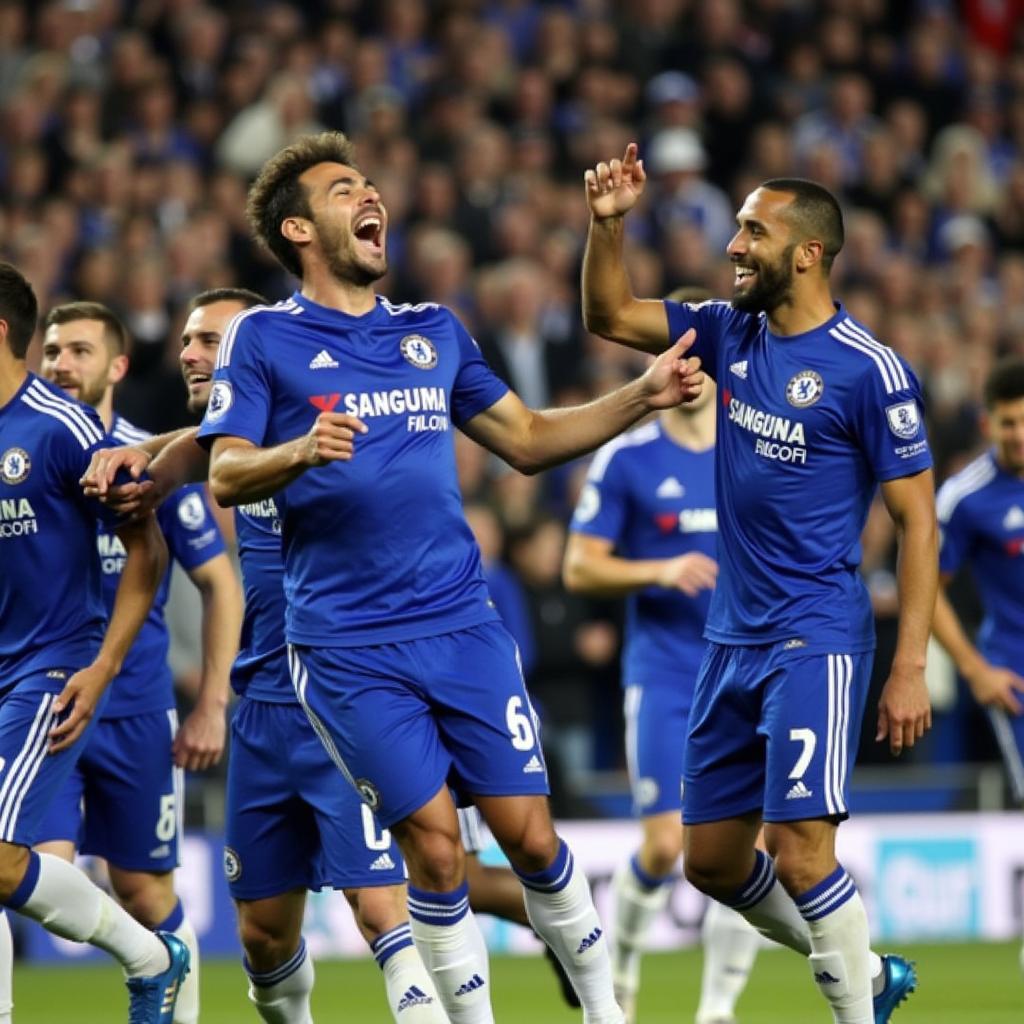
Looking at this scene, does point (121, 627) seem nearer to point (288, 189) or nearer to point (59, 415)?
point (59, 415)

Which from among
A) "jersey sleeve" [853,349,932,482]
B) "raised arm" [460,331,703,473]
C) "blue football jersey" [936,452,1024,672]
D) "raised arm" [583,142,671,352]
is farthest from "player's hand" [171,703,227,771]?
"blue football jersey" [936,452,1024,672]

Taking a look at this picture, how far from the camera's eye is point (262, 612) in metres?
7.46

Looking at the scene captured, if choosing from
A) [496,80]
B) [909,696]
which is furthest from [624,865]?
[496,80]

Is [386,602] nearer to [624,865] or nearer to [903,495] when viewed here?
[903,495]

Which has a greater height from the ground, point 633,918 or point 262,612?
point 262,612

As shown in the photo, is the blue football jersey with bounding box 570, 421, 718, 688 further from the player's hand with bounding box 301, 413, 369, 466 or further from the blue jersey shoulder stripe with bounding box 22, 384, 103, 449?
the player's hand with bounding box 301, 413, 369, 466

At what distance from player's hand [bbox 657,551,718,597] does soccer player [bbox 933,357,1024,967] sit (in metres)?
1.41

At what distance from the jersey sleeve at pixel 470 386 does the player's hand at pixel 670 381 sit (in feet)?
1.48

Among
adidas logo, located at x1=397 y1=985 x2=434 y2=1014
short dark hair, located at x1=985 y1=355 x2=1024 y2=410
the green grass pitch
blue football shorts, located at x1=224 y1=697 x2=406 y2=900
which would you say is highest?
short dark hair, located at x1=985 y1=355 x2=1024 y2=410

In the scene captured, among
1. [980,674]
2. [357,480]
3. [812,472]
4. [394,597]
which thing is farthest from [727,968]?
[357,480]

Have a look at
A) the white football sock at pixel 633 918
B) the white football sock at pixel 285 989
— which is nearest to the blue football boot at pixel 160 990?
the white football sock at pixel 285 989

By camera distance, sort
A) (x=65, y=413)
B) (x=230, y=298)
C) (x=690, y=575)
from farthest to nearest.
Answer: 1. (x=690, y=575)
2. (x=230, y=298)
3. (x=65, y=413)

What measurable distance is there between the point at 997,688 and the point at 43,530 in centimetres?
466

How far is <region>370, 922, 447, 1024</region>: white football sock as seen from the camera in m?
6.77
